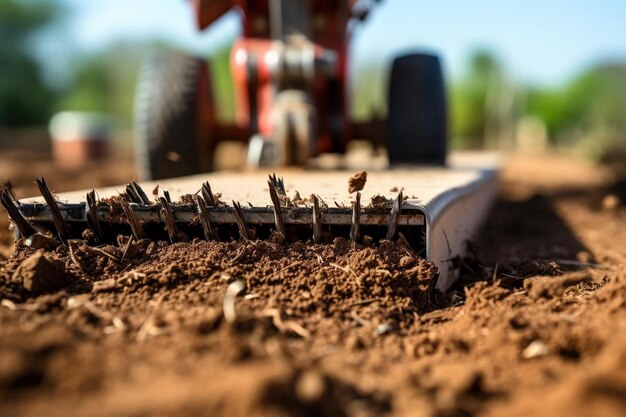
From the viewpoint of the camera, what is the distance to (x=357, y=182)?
2209mm

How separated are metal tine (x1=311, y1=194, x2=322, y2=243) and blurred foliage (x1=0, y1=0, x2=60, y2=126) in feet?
96.5

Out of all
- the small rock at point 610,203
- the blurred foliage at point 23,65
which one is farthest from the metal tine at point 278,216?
the blurred foliage at point 23,65

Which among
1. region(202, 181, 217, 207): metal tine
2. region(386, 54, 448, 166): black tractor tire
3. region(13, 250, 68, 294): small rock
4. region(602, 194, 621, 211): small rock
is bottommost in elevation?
region(602, 194, 621, 211): small rock

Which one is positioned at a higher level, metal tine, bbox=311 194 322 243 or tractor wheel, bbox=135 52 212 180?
tractor wheel, bbox=135 52 212 180

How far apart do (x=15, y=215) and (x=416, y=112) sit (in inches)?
106

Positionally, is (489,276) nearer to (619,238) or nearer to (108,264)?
(108,264)

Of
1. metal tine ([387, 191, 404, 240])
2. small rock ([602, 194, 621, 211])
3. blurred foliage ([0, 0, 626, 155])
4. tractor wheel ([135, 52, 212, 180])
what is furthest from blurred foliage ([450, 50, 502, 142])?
metal tine ([387, 191, 404, 240])

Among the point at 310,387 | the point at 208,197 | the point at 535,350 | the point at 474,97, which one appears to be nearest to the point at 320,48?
the point at 208,197

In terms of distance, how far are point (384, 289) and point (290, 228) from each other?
42 cm

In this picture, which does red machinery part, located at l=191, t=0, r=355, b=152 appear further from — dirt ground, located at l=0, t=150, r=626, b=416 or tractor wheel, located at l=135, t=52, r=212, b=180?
dirt ground, located at l=0, t=150, r=626, b=416

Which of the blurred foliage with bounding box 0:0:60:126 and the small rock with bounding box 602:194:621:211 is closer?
the small rock with bounding box 602:194:621:211

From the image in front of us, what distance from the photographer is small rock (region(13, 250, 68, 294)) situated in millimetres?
1848

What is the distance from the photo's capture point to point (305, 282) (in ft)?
6.33

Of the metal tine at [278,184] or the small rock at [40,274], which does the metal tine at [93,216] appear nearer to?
the small rock at [40,274]
